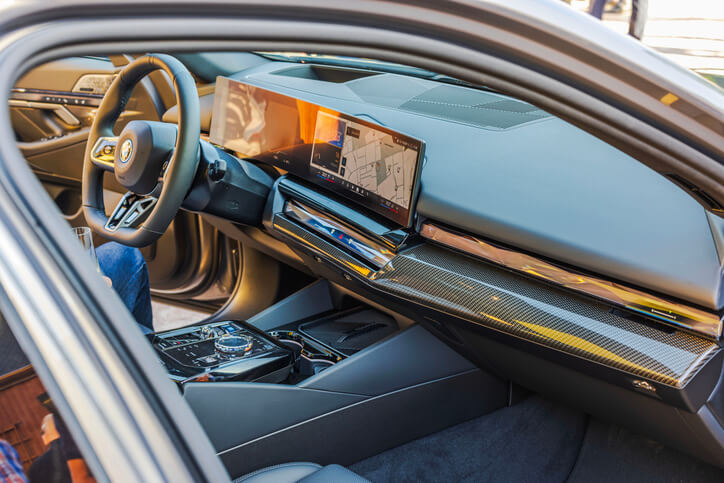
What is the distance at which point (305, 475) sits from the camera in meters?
1.02

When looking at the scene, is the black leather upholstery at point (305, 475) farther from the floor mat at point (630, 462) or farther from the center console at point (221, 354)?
the floor mat at point (630, 462)

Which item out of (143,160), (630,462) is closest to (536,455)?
(630,462)

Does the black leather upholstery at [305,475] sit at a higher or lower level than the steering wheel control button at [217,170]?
lower

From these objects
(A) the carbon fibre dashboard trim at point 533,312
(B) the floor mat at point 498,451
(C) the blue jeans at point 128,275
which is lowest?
(B) the floor mat at point 498,451

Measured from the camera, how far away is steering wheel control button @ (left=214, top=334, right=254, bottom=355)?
1.59 meters

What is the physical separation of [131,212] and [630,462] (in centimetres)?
143

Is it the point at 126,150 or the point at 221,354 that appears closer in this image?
the point at 126,150

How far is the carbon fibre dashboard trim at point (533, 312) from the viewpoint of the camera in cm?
109

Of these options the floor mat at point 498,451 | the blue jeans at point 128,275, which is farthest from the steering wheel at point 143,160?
the floor mat at point 498,451

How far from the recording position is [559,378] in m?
1.50

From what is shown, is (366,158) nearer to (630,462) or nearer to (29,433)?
(29,433)

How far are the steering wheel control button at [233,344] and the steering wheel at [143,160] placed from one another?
0.32m

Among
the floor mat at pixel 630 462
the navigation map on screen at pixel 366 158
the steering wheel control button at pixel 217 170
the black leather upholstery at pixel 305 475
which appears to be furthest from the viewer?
the floor mat at pixel 630 462

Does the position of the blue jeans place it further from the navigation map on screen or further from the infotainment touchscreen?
the navigation map on screen
